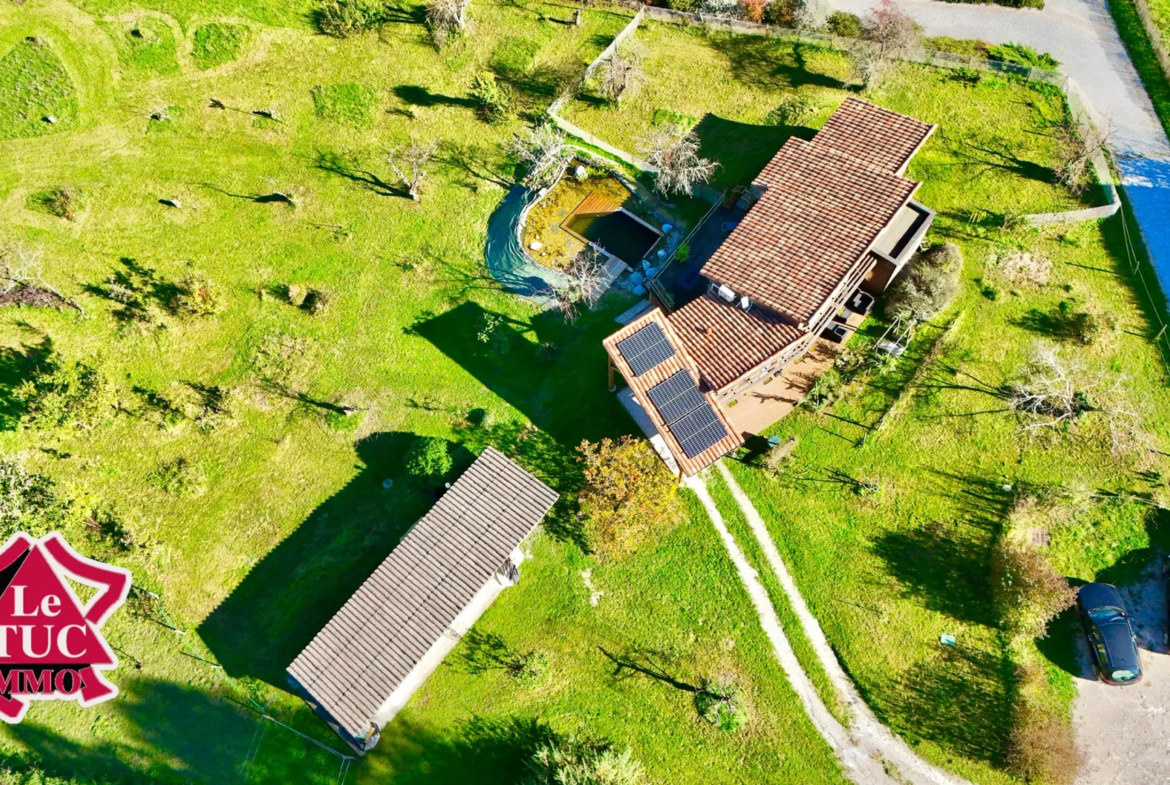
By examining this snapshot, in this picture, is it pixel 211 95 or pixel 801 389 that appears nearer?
pixel 801 389

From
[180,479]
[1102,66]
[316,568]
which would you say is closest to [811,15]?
[1102,66]

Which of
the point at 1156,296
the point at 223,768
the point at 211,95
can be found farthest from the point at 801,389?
the point at 211,95

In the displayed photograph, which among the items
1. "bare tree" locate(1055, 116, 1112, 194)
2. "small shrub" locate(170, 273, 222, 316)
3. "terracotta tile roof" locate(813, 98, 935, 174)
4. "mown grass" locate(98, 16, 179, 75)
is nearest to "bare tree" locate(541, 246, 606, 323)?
"terracotta tile roof" locate(813, 98, 935, 174)

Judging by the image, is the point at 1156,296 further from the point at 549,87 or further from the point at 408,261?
the point at 408,261

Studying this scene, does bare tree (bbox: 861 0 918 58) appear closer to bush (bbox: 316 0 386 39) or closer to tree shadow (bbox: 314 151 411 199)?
tree shadow (bbox: 314 151 411 199)

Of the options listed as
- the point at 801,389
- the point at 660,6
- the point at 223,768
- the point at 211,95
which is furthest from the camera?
the point at 660,6

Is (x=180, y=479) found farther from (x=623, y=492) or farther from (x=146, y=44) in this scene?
(x=146, y=44)
